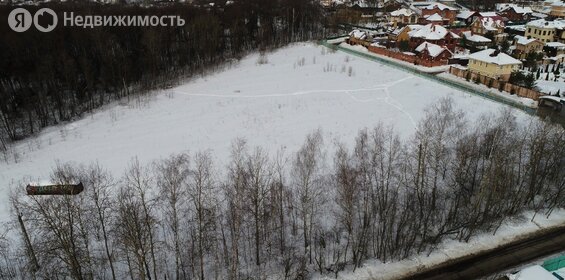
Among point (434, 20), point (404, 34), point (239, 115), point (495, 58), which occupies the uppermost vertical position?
point (434, 20)

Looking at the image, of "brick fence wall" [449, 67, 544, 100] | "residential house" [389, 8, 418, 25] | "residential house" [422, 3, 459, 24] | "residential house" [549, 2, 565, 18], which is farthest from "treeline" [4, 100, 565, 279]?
"residential house" [549, 2, 565, 18]

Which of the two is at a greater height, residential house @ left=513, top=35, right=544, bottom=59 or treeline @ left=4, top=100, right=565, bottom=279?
residential house @ left=513, top=35, right=544, bottom=59

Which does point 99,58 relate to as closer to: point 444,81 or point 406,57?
point 406,57

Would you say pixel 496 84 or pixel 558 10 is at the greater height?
pixel 558 10

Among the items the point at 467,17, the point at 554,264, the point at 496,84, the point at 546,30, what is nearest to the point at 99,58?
the point at 496,84

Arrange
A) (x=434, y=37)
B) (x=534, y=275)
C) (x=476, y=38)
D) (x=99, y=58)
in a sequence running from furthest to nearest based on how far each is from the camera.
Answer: (x=476, y=38) < (x=434, y=37) < (x=99, y=58) < (x=534, y=275)

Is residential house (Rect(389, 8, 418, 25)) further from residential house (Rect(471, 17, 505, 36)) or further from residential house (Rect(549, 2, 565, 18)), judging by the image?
residential house (Rect(549, 2, 565, 18))

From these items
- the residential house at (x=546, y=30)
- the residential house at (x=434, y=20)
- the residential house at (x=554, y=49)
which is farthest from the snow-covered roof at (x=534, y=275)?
the residential house at (x=434, y=20)

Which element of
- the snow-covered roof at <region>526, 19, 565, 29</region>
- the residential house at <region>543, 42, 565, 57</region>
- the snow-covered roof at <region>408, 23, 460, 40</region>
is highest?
the snow-covered roof at <region>526, 19, 565, 29</region>
